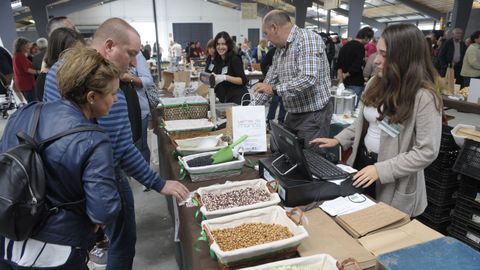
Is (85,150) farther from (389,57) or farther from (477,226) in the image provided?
(477,226)

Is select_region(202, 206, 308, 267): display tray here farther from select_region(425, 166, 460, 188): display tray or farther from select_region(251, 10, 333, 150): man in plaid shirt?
select_region(425, 166, 460, 188): display tray

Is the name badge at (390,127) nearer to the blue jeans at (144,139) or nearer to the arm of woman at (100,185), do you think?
the arm of woman at (100,185)

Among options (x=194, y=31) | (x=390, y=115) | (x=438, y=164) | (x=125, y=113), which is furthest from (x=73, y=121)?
(x=194, y=31)

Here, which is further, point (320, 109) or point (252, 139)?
point (320, 109)

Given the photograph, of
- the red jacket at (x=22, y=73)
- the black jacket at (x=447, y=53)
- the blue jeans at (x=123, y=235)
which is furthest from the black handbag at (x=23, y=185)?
the black jacket at (x=447, y=53)

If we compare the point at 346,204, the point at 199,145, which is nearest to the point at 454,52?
the point at 199,145

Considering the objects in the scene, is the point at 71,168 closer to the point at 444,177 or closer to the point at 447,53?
the point at 444,177

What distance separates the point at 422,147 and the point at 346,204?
0.41 metres

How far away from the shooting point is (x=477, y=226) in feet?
6.52

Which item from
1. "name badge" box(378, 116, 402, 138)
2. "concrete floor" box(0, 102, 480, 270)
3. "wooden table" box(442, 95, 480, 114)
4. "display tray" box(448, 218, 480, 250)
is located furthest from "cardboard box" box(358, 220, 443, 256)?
"wooden table" box(442, 95, 480, 114)

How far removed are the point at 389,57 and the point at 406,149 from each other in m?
0.38

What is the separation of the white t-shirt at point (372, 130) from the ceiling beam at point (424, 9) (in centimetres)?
1286

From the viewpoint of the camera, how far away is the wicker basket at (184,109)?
2.25 m

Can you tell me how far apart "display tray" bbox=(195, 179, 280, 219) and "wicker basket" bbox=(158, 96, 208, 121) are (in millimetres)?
1128
